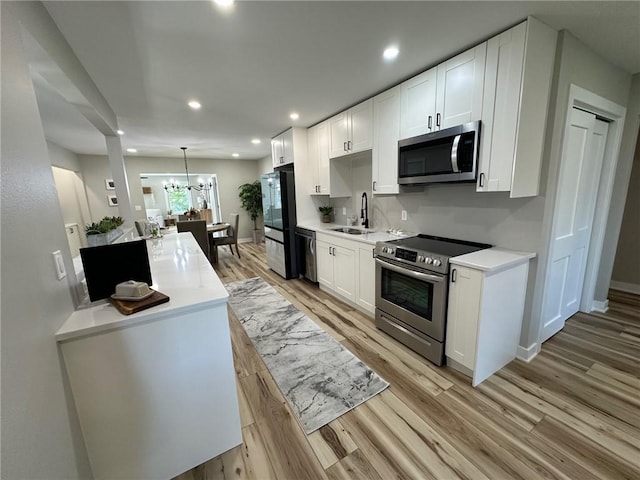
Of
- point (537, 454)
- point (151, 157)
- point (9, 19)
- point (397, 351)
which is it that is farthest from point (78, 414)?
point (151, 157)

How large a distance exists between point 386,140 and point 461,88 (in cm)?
83

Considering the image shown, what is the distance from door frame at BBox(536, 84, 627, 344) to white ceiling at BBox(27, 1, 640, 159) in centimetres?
37

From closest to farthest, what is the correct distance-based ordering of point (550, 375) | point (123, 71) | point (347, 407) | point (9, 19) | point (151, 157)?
point (9, 19) < point (347, 407) < point (550, 375) < point (123, 71) < point (151, 157)

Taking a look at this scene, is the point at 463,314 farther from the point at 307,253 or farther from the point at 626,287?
the point at 626,287

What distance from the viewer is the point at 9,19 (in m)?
0.96

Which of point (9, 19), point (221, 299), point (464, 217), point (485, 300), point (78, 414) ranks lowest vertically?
point (78, 414)

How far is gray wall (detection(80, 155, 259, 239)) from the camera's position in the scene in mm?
6062

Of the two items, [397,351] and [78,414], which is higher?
[78,414]

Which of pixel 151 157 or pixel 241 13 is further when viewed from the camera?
pixel 151 157

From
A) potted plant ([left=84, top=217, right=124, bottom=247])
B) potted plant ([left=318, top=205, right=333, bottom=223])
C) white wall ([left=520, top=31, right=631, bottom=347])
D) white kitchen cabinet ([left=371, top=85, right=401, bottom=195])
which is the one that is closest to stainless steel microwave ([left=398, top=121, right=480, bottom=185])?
white kitchen cabinet ([left=371, top=85, right=401, bottom=195])

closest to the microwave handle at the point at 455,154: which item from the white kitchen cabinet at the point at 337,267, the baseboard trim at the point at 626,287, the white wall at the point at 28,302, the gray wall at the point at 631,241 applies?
the white kitchen cabinet at the point at 337,267

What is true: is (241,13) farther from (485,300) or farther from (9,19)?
(485,300)

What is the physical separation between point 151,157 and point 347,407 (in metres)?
7.28

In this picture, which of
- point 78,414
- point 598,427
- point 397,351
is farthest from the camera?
point 397,351
